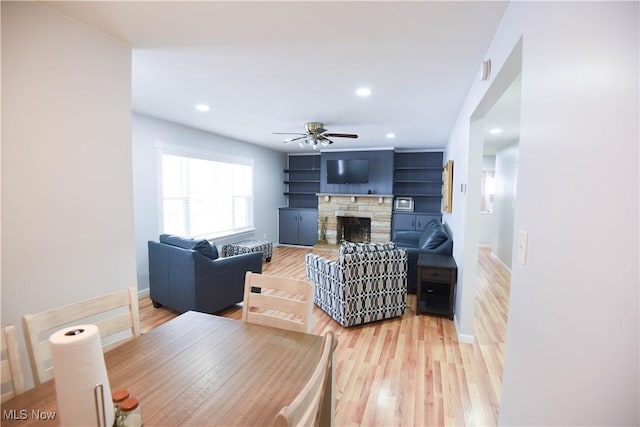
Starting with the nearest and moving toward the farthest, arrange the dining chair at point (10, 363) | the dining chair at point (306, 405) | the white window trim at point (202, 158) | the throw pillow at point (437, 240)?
the dining chair at point (306, 405) < the dining chair at point (10, 363) < the throw pillow at point (437, 240) < the white window trim at point (202, 158)

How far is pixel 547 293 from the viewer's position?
0.97m

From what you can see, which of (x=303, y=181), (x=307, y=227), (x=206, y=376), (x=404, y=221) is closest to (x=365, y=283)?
(x=206, y=376)

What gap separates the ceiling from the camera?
162 centimetres

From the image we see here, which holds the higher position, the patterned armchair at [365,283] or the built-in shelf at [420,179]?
the built-in shelf at [420,179]

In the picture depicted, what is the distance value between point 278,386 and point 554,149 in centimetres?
125

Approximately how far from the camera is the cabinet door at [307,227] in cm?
747

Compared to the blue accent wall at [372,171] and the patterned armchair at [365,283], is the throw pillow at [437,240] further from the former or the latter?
the blue accent wall at [372,171]

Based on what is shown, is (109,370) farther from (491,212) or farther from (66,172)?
(491,212)

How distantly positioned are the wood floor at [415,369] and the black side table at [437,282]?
0.46ft

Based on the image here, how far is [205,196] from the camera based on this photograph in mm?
5426

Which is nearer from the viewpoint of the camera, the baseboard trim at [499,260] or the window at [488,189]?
the baseboard trim at [499,260]

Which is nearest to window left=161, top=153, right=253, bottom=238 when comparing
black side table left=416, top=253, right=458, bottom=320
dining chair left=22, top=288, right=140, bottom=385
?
dining chair left=22, top=288, right=140, bottom=385

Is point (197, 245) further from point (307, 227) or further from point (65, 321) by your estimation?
point (307, 227)

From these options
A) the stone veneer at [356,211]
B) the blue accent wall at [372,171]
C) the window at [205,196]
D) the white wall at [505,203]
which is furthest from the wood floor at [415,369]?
the blue accent wall at [372,171]
